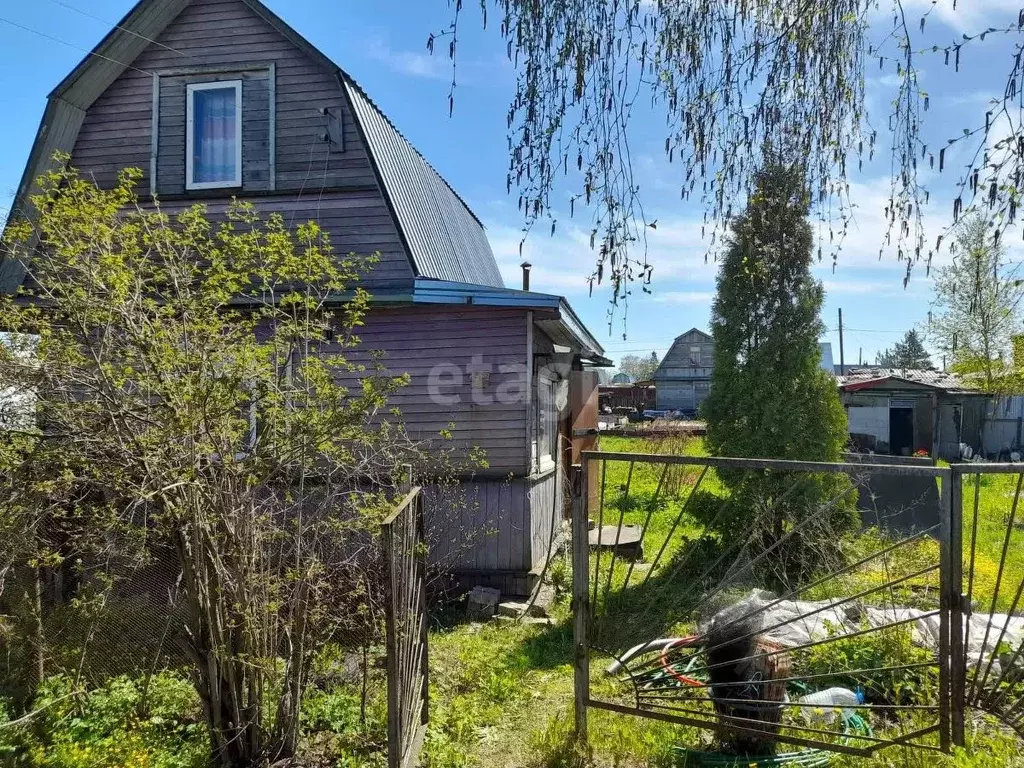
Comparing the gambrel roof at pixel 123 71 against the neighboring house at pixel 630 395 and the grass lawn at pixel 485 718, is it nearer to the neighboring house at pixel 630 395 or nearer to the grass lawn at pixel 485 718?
the grass lawn at pixel 485 718

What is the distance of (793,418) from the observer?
27.3 ft

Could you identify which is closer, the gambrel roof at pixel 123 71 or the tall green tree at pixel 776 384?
the gambrel roof at pixel 123 71

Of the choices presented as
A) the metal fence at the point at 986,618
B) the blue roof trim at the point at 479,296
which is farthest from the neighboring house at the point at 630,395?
the blue roof trim at the point at 479,296

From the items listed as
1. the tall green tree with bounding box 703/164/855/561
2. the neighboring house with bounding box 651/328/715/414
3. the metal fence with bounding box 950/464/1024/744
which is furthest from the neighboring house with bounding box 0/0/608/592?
the neighboring house with bounding box 651/328/715/414

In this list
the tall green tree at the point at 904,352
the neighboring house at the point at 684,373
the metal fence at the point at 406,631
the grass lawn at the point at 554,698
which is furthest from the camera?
the tall green tree at the point at 904,352

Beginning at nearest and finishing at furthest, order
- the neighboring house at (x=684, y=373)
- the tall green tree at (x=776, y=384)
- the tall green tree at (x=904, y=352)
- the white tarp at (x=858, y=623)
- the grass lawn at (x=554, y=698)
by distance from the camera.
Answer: the grass lawn at (x=554, y=698)
the white tarp at (x=858, y=623)
the tall green tree at (x=776, y=384)
the neighboring house at (x=684, y=373)
the tall green tree at (x=904, y=352)

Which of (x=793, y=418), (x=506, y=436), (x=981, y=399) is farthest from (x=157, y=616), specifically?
(x=981, y=399)

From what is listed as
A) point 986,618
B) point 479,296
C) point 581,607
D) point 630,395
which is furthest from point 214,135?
point 630,395

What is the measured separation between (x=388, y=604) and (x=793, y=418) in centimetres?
689

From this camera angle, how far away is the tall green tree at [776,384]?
8.12m

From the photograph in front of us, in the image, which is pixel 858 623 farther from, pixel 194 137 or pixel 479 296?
pixel 194 137

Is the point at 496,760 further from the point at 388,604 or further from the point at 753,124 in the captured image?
the point at 753,124

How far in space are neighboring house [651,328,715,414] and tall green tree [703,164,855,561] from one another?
29.9 m

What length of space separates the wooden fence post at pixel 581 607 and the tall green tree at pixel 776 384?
4.91 metres
